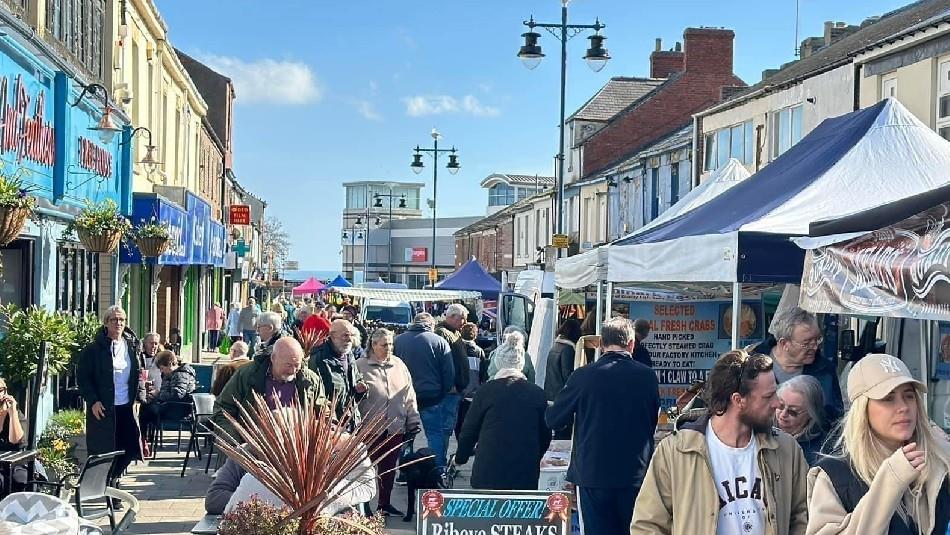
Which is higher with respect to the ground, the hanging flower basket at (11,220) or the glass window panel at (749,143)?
the glass window panel at (749,143)

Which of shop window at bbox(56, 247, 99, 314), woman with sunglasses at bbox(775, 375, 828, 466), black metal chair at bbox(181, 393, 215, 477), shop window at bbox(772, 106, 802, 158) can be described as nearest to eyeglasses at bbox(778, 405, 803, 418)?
woman with sunglasses at bbox(775, 375, 828, 466)

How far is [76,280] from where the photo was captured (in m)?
15.5

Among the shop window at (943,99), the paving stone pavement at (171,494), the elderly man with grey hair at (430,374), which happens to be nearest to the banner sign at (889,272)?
the paving stone pavement at (171,494)

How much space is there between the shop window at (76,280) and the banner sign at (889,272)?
388 inches

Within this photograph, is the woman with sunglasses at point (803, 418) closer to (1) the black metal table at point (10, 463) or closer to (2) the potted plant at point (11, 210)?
(1) the black metal table at point (10, 463)

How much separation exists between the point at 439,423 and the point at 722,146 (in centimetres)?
1655

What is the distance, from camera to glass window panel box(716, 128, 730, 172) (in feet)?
85.4

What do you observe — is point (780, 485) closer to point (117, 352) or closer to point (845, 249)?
point (845, 249)

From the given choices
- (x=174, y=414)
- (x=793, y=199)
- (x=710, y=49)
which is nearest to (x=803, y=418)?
(x=793, y=199)

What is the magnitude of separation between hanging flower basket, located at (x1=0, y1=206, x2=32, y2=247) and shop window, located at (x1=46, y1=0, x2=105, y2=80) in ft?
17.7

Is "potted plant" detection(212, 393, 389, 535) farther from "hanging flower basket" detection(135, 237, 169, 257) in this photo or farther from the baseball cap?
"hanging flower basket" detection(135, 237, 169, 257)

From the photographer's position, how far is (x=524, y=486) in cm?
793

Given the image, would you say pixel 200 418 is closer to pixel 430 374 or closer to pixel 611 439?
pixel 430 374

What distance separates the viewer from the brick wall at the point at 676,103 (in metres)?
38.7
